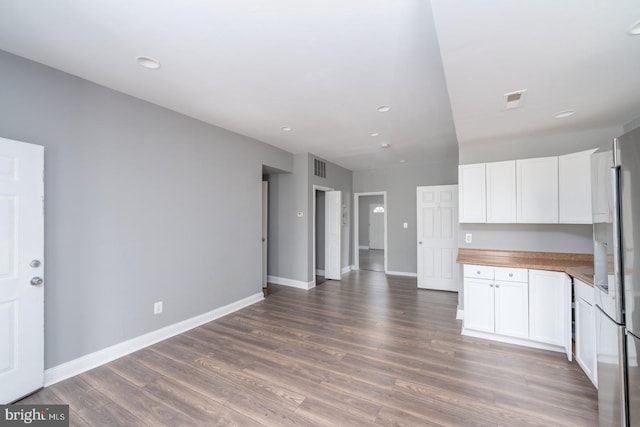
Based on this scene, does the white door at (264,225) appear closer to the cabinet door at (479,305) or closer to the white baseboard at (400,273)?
the white baseboard at (400,273)

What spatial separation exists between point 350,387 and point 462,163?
3074 mm

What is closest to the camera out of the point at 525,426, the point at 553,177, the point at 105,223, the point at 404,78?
the point at 525,426

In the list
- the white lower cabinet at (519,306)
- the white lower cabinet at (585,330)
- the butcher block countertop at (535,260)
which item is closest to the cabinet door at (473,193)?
the butcher block countertop at (535,260)

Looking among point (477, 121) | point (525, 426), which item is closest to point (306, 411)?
point (525, 426)

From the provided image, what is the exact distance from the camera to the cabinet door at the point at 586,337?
2166mm

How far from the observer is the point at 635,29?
4.84ft

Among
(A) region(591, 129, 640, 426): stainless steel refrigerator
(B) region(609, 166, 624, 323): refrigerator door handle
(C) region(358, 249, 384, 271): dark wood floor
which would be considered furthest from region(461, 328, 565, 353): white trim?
(C) region(358, 249, 384, 271): dark wood floor

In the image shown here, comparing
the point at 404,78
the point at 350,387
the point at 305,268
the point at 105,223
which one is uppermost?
the point at 404,78

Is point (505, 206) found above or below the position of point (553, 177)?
below

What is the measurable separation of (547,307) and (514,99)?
7.05ft

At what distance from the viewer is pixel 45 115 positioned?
89.6 inches

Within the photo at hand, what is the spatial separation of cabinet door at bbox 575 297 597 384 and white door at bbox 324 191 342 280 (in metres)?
3.95

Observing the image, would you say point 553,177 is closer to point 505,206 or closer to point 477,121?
point 505,206

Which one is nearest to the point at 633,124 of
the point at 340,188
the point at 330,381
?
the point at 330,381
